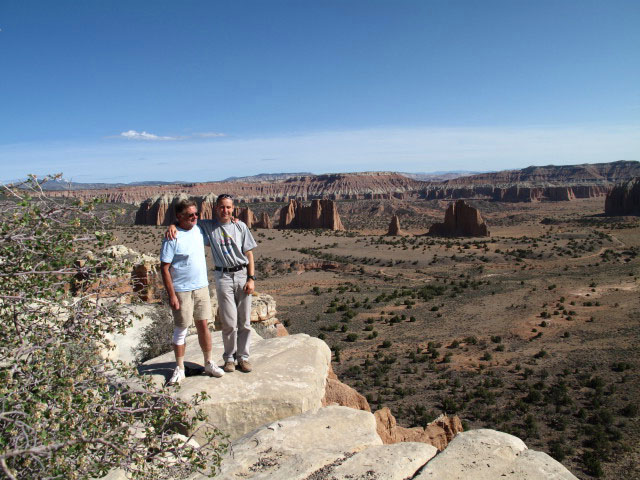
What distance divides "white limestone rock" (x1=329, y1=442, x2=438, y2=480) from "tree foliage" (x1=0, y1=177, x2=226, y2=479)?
1181 mm

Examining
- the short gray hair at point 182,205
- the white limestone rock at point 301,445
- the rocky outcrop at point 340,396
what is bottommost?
the rocky outcrop at point 340,396

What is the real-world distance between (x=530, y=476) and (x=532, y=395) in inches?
439

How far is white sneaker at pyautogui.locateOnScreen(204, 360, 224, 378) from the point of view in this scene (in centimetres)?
514

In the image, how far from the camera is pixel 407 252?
1844 inches

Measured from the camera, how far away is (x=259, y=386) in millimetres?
5059

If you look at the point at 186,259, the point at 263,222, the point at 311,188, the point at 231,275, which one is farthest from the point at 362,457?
the point at 311,188

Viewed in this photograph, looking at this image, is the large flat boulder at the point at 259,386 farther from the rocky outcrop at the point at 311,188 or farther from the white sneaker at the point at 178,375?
the rocky outcrop at the point at 311,188

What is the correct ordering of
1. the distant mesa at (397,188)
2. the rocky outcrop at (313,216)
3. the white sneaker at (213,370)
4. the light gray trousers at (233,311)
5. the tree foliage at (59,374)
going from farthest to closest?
the distant mesa at (397,188)
the rocky outcrop at (313,216)
the light gray trousers at (233,311)
the white sneaker at (213,370)
the tree foliage at (59,374)

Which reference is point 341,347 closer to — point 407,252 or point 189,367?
point 189,367

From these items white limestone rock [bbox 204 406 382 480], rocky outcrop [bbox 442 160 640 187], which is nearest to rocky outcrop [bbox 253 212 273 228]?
white limestone rock [bbox 204 406 382 480]

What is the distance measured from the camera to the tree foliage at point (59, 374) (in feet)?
8.56

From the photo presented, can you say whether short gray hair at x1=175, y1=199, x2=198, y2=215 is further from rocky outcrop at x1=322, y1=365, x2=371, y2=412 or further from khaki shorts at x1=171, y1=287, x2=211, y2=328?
rocky outcrop at x1=322, y1=365, x2=371, y2=412

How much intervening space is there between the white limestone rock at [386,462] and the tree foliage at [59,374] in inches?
46.5

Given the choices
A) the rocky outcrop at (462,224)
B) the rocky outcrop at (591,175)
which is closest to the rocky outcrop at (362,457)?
the rocky outcrop at (462,224)
